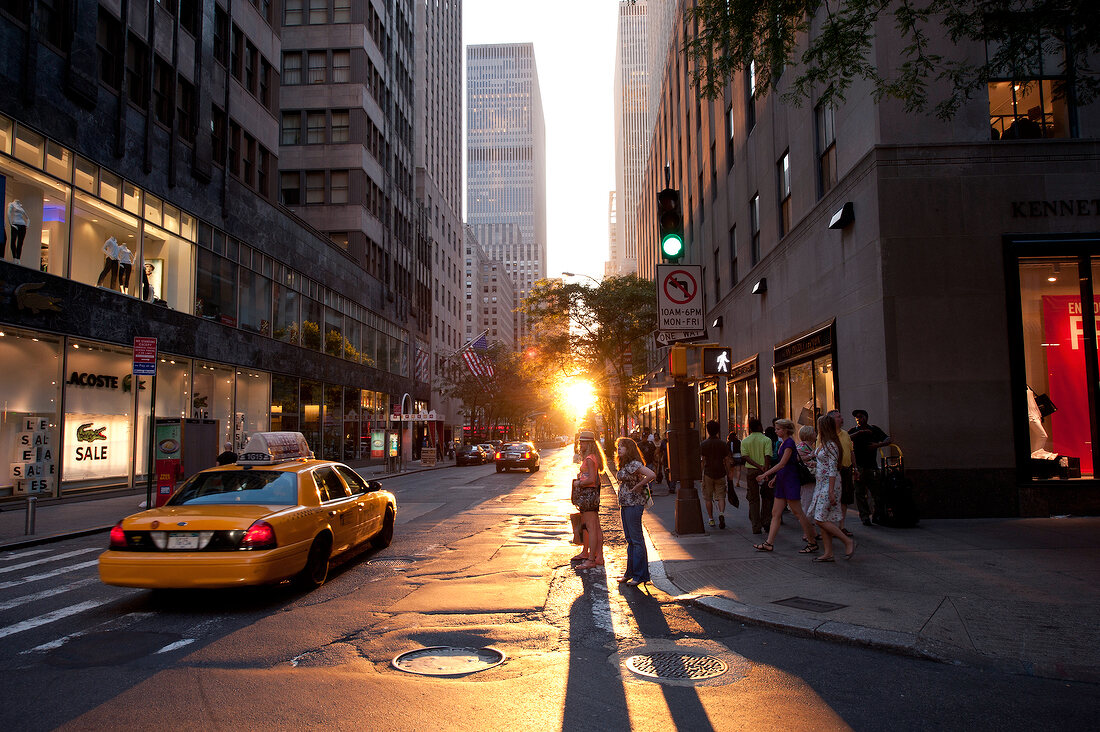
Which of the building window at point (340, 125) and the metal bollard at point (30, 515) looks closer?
the metal bollard at point (30, 515)

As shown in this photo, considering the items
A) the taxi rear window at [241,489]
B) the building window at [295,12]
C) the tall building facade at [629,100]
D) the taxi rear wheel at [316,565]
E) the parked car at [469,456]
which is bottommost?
the parked car at [469,456]

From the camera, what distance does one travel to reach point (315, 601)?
773 cm

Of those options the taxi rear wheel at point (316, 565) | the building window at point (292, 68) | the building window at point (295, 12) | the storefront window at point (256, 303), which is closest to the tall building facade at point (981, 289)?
the taxi rear wheel at point (316, 565)

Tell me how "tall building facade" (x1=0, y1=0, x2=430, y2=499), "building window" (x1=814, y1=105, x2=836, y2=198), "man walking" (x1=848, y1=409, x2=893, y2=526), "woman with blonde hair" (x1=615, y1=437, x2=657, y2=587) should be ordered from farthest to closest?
"tall building facade" (x1=0, y1=0, x2=430, y2=499)
"building window" (x1=814, y1=105, x2=836, y2=198)
"man walking" (x1=848, y1=409, x2=893, y2=526)
"woman with blonde hair" (x1=615, y1=437, x2=657, y2=587)

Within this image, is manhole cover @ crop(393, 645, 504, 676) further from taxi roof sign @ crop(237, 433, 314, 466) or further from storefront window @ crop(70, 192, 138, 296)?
storefront window @ crop(70, 192, 138, 296)

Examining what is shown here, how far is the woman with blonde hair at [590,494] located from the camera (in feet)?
30.9

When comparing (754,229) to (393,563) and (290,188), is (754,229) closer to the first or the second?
(393,563)

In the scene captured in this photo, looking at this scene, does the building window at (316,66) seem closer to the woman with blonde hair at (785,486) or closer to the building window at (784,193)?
the building window at (784,193)

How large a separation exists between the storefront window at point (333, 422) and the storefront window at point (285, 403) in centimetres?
353

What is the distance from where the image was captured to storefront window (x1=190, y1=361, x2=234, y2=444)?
25078 millimetres

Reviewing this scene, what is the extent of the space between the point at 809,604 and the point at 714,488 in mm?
6336

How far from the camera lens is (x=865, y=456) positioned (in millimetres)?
12023

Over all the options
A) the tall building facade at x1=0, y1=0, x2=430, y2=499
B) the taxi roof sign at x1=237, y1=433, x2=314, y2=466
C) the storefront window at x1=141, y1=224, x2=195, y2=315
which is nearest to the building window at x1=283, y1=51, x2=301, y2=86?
the tall building facade at x1=0, y1=0, x2=430, y2=499

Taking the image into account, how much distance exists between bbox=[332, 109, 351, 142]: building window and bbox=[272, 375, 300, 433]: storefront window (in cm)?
1797
